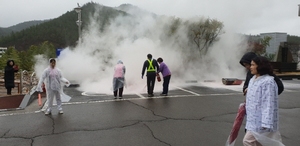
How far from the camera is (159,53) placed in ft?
43.9

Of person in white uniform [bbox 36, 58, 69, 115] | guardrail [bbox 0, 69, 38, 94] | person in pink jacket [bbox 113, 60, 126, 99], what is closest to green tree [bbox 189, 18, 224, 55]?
person in pink jacket [bbox 113, 60, 126, 99]

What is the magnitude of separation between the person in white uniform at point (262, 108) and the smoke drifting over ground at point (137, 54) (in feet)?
24.4

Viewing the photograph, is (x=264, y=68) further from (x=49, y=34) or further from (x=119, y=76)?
(x=49, y=34)

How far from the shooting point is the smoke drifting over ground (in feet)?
39.8

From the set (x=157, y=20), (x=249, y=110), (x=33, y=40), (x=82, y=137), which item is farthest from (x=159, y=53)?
(x=33, y=40)

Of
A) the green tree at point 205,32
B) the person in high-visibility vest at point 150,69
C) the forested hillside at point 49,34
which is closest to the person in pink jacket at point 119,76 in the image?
the person in high-visibility vest at point 150,69

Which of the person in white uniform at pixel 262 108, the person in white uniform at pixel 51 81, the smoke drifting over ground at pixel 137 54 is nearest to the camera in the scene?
the person in white uniform at pixel 262 108

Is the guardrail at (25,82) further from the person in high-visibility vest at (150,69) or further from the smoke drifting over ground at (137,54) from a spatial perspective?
the person in high-visibility vest at (150,69)

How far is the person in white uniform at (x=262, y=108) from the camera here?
108 inches

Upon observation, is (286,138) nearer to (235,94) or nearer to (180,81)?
(235,94)

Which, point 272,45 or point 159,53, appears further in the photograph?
point 272,45

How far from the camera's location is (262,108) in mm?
2791

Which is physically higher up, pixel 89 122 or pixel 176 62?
pixel 176 62

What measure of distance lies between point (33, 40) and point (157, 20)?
78.0 m
